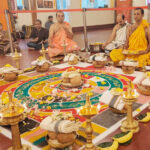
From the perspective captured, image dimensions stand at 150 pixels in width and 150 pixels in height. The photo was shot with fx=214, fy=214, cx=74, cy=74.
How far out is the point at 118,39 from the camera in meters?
5.09

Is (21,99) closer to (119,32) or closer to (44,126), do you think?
(44,126)

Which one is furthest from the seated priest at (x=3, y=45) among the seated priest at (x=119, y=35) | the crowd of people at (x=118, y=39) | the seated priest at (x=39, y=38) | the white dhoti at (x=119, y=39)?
the white dhoti at (x=119, y=39)

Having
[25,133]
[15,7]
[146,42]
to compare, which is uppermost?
[15,7]

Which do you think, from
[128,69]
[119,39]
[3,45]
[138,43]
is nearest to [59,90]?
[128,69]

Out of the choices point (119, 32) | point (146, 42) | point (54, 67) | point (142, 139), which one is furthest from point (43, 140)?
point (119, 32)

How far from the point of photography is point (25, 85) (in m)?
3.21

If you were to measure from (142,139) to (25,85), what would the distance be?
1979 mm

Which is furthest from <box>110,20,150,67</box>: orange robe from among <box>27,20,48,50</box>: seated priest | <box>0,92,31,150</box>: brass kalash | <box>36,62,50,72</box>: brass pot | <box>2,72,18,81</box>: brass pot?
<box>27,20,48,50</box>: seated priest

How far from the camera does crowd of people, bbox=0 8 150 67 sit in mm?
3931

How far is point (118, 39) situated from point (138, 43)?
3.61 ft

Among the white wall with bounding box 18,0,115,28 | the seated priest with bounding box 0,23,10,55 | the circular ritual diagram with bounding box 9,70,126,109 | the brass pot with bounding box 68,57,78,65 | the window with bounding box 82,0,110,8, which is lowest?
the circular ritual diagram with bounding box 9,70,126,109

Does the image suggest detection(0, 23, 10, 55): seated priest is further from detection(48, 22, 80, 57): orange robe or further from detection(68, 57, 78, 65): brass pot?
detection(68, 57, 78, 65): brass pot

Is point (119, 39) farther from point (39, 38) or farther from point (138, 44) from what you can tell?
point (39, 38)

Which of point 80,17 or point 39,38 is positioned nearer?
point 39,38
